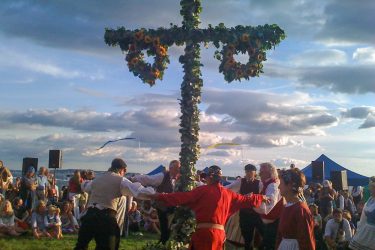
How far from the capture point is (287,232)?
18.1ft

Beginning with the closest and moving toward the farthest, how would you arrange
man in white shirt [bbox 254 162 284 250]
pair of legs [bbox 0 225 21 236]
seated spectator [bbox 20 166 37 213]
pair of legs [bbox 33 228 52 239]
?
1. man in white shirt [bbox 254 162 284 250]
2. pair of legs [bbox 0 225 21 236]
3. pair of legs [bbox 33 228 52 239]
4. seated spectator [bbox 20 166 37 213]

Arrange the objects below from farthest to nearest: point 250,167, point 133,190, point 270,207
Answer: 1. point 250,167
2. point 270,207
3. point 133,190

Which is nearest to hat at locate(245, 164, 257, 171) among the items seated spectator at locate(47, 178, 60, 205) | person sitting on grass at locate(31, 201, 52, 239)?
person sitting on grass at locate(31, 201, 52, 239)

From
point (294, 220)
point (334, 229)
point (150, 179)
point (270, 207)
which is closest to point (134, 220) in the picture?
point (150, 179)

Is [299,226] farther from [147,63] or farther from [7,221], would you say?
[7,221]

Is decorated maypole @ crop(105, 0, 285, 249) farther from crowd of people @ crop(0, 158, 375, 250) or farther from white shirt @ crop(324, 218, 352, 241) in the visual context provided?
white shirt @ crop(324, 218, 352, 241)

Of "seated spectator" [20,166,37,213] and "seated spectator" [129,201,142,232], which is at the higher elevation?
"seated spectator" [20,166,37,213]

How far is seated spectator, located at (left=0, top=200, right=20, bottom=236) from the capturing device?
11.2 m

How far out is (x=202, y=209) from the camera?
646 cm

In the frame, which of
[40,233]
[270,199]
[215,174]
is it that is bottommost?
[40,233]

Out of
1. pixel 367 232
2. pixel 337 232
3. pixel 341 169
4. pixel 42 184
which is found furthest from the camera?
pixel 341 169

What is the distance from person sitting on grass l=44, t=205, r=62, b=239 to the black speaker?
373cm

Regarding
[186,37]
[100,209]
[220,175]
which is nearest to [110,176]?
[100,209]

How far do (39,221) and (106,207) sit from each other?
566cm
